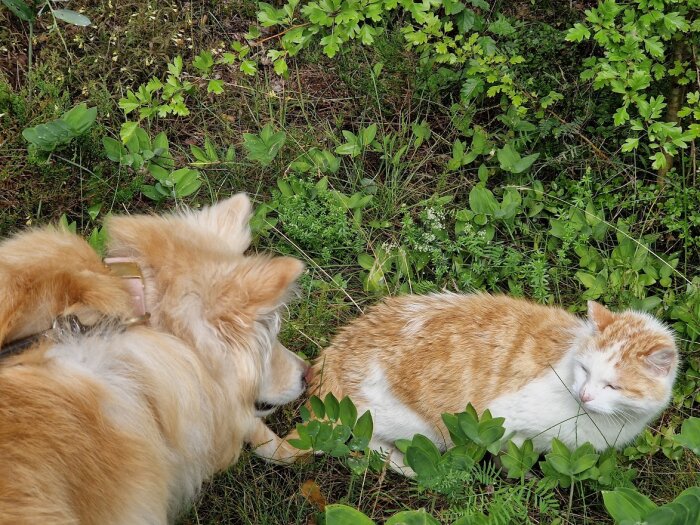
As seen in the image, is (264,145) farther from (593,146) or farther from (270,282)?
(270,282)

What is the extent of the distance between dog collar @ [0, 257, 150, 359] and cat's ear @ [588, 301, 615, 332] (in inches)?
74.7

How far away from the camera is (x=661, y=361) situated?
10.1 ft

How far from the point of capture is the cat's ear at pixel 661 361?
9.96 ft

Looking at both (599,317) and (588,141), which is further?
(588,141)

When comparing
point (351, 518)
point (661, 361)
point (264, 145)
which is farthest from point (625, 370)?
point (264, 145)

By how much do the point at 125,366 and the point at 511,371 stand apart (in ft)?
→ 5.54

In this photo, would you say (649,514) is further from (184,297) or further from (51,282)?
(51,282)

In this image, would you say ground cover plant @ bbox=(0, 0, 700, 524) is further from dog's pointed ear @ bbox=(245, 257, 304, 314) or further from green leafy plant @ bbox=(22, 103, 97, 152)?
dog's pointed ear @ bbox=(245, 257, 304, 314)

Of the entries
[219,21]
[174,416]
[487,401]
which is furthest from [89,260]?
[219,21]

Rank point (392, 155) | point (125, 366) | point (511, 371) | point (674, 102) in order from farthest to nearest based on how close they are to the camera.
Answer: point (392, 155) < point (674, 102) < point (511, 371) < point (125, 366)

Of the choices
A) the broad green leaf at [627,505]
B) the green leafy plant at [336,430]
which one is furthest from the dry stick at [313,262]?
the broad green leaf at [627,505]

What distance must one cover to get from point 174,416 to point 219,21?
3326 mm

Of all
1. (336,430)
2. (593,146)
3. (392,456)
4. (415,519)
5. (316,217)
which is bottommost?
(392,456)

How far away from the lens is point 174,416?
2.20 metres
